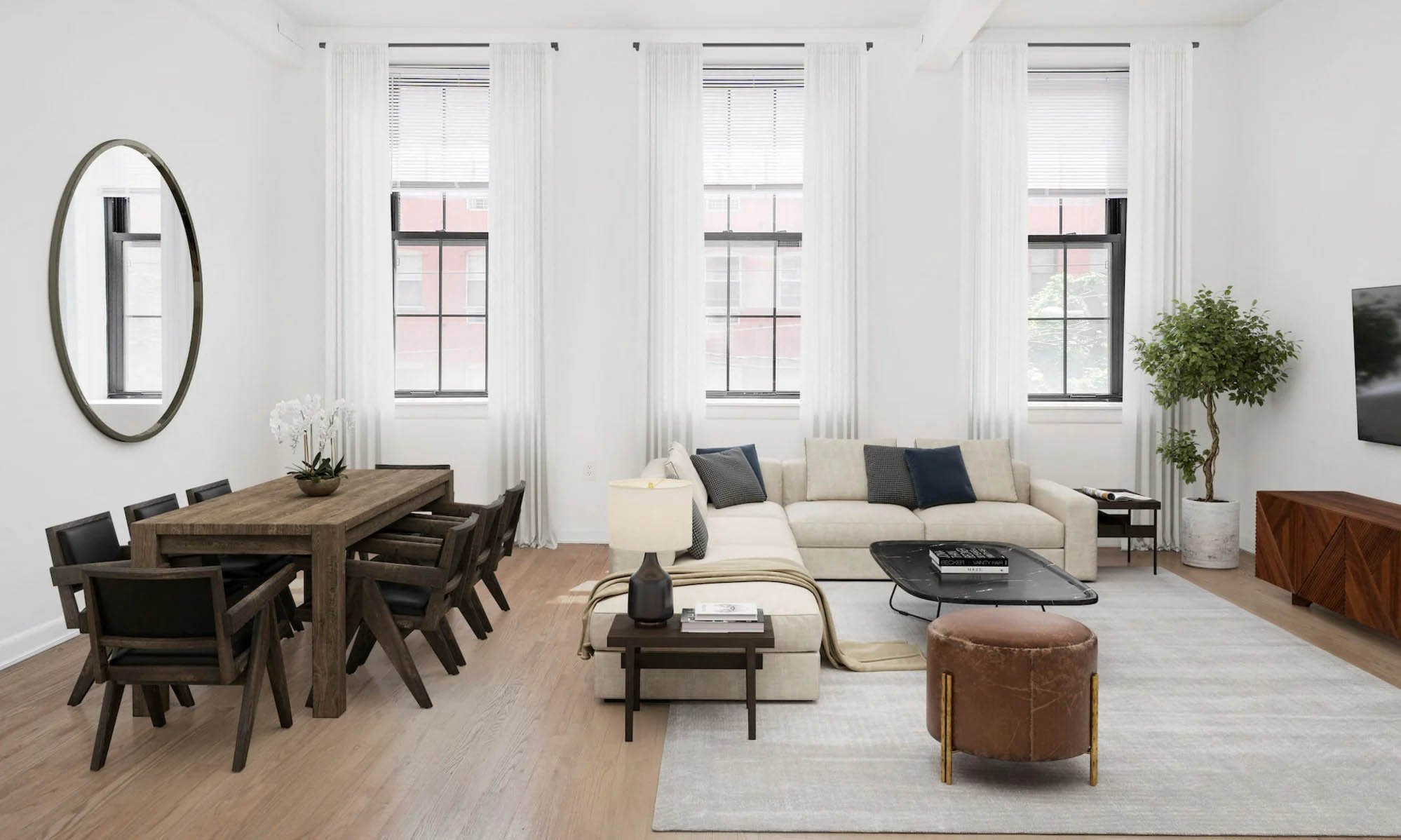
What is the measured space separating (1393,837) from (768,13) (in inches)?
231

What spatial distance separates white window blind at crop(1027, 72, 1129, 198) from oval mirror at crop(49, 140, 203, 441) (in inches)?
233

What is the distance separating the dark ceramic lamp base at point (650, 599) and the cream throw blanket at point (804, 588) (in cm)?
43

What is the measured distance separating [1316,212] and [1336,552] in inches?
95.9

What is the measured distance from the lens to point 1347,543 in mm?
4520

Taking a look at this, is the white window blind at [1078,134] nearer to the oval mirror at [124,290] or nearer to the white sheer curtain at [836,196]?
the white sheer curtain at [836,196]

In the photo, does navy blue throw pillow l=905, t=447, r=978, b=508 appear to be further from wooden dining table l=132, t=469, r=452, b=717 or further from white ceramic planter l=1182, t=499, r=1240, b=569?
wooden dining table l=132, t=469, r=452, b=717

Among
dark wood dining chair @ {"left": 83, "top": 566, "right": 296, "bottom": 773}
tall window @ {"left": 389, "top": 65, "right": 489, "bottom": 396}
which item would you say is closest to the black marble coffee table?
dark wood dining chair @ {"left": 83, "top": 566, "right": 296, "bottom": 773}

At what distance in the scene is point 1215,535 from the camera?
5.99 meters

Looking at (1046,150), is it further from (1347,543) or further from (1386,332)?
(1347,543)

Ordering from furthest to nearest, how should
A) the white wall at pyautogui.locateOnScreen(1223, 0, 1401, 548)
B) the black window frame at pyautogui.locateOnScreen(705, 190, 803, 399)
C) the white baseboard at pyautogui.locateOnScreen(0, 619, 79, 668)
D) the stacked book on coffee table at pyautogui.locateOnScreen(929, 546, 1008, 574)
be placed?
the black window frame at pyautogui.locateOnScreen(705, 190, 803, 399) → the white wall at pyautogui.locateOnScreen(1223, 0, 1401, 548) → the stacked book on coffee table at pyautogui.locateOnScreen(929, 546, 1008, 574) → the white baseboard at pyautogui.locateOnScreen(0, 619, 79, 668)

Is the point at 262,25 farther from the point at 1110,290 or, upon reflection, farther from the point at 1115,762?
the point at 1115,762

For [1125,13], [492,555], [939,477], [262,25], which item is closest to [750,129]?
[1125,13]

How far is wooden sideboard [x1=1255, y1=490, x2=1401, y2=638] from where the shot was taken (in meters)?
4.24

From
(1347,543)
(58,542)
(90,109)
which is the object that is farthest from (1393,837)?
(90,109)
